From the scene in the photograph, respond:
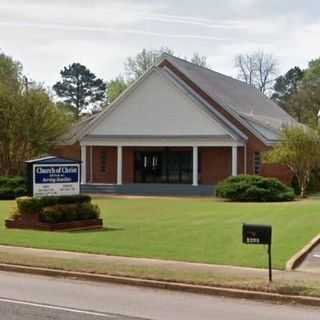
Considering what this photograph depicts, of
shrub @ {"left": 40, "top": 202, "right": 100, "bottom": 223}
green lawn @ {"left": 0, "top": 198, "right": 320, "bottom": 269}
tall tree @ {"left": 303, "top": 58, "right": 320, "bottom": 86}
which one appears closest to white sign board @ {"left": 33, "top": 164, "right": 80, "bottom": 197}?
shrub @ {"left": 40, "top": 202, "right": 100, "bottom": 223}

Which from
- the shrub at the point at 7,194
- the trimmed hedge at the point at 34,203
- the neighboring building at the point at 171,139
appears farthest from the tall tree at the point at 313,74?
the trimmed hedge at the point at 34,203

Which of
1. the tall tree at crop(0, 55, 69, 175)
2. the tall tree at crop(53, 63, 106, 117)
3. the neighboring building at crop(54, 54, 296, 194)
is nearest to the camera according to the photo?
the neighboring building at crop(54, 54, 296, 194)

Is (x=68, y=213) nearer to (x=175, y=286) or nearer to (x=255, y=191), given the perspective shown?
(x=175, y=286)

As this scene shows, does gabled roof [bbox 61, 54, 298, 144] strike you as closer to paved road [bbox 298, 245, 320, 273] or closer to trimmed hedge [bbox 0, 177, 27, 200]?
trimmed hedge [bbox 0, 177, 27, 200]

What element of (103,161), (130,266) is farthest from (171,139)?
(130,266)

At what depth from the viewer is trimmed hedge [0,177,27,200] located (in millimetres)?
40750

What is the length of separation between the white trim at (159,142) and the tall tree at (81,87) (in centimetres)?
6813

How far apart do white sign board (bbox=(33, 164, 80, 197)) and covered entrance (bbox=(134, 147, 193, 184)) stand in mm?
24471

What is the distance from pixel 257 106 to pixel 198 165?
35.7ft

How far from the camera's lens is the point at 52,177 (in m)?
23.3

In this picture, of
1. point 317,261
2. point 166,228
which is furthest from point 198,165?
point 317,261

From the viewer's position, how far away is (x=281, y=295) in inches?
469

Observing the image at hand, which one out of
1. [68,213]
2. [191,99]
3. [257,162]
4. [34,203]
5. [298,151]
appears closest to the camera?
[34,203]

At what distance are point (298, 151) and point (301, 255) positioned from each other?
25.7m
